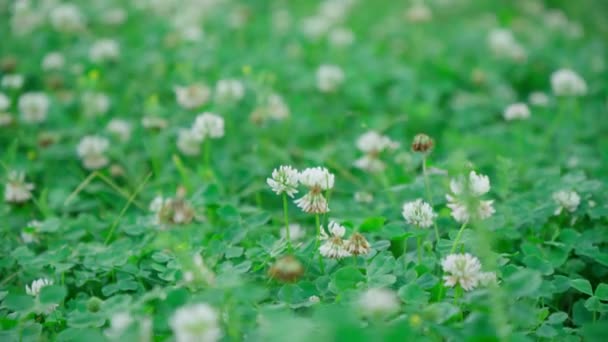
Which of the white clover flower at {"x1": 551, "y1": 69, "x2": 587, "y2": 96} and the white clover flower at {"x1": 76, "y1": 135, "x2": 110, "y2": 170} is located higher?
the white clover flower at {"x1": 551, "y1": 69, "x2": 587, "y2": 96}

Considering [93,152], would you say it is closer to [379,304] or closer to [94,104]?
[94,104]

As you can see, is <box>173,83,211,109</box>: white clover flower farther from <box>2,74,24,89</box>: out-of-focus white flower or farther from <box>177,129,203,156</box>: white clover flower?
<box>2,74,24,89</box>: out-of-focus white flower

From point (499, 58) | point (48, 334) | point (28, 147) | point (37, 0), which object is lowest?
point (48, 334)

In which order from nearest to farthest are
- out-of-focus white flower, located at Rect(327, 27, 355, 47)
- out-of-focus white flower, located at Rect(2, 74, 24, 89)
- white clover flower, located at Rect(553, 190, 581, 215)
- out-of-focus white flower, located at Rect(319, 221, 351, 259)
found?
out-of-focus white flower, located at Rect(319, 221, 351, 259), white clover flower, located at Rect(553, 190, 581, 215), out-of-focus white flower, located at Rect(2, 74, 24, 89), out-of-focus white flower, located at Rect(327, 27, 355, 47)

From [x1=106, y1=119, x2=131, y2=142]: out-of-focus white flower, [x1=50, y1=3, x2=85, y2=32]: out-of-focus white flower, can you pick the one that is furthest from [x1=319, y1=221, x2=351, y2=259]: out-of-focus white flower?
[x1=50, y1=3, x2=85, y2=32]: out-of-focus white flower

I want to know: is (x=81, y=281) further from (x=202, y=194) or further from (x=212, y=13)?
(x=212, y=13)

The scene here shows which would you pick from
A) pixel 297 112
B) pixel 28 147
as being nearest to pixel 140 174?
pixel 28 147

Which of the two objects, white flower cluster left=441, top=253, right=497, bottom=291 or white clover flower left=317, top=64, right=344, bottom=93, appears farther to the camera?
white clover flower left=317, top=64, right=344, bottom=93

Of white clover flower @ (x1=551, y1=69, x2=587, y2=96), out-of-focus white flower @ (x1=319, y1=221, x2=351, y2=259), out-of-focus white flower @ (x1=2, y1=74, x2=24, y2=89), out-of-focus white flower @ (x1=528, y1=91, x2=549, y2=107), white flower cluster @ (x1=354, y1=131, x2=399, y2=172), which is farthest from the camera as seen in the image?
out-of-focus white flower @ (x1=528, y1=91, x2=549, y2=107)

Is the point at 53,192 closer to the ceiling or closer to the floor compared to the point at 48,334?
closer to the ceiling
